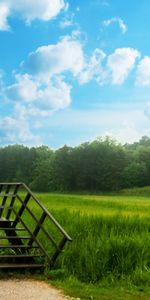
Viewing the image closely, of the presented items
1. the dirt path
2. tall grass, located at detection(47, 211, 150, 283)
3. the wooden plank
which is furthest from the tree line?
the dirt path

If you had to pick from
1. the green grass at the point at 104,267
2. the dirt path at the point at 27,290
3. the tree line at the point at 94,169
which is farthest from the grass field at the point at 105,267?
the tree line at the point at 94,169

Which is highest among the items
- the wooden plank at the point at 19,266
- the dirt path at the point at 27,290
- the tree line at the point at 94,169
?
the tree line at the point at 94,169

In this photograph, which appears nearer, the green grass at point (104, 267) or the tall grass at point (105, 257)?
the green grass at point (104, 267)

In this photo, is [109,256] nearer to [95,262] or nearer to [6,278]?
[95,262]

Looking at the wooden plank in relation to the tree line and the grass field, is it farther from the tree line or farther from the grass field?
the tree line

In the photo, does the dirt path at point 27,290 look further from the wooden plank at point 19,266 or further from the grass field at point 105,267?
the wooden plank at point 19,266

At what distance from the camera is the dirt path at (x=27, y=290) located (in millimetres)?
11797

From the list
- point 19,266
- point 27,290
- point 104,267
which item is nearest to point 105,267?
point 104,267

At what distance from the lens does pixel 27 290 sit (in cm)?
1247

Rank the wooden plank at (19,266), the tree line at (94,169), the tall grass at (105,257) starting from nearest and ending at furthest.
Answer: the wooden plank at (19,266), the tall grass at (105,257), the tree line at (94,169)

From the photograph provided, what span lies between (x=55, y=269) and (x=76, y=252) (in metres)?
0.90

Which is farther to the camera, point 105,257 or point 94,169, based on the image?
point 94,169

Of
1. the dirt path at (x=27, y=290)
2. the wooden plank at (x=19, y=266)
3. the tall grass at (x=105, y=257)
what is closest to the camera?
the dirt path at (x=27, y=290)

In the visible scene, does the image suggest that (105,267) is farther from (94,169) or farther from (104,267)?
(94,169)
